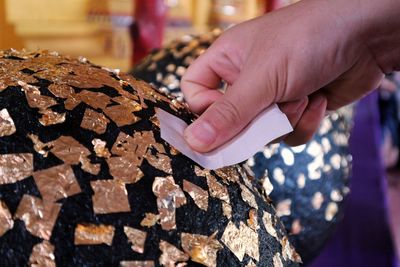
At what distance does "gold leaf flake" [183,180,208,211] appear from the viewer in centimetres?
41

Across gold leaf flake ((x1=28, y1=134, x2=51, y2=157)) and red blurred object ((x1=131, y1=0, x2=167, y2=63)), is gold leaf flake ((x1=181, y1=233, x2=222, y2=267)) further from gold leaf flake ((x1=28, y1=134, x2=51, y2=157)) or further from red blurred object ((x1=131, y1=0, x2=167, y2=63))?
red blurred object ((x1=131, y1=0, x2=167, y2=63))

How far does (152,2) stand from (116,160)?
1.01 m

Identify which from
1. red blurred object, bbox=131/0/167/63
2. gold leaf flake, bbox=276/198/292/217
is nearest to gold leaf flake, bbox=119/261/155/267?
gold leaf flake, bbox=276/198/292/217

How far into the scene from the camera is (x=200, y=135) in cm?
48

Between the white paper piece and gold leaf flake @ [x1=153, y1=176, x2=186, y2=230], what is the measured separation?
0.14 ft

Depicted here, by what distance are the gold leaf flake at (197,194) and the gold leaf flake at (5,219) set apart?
0.39 feet

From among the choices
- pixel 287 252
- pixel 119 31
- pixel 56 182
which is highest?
pixel 56 182

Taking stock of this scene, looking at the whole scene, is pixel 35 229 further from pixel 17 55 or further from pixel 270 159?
pixel 270 159

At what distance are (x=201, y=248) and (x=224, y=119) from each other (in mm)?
144

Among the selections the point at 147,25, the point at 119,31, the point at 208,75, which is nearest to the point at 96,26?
the point at 119,31

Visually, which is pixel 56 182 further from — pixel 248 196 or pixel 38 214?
pixel 248 196

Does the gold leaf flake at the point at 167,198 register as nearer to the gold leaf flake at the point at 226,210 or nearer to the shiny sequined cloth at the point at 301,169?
the gold leaf flake at the point at 226,210

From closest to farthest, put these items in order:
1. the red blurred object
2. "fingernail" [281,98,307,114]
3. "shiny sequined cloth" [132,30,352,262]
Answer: "fingernail" [281,98,307,114], "shiny sequined cloth" [132,30,352,262], the red blurred object

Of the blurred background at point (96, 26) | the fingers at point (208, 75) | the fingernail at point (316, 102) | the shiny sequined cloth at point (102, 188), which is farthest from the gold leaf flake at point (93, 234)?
the blurred background at point (96, 26)
